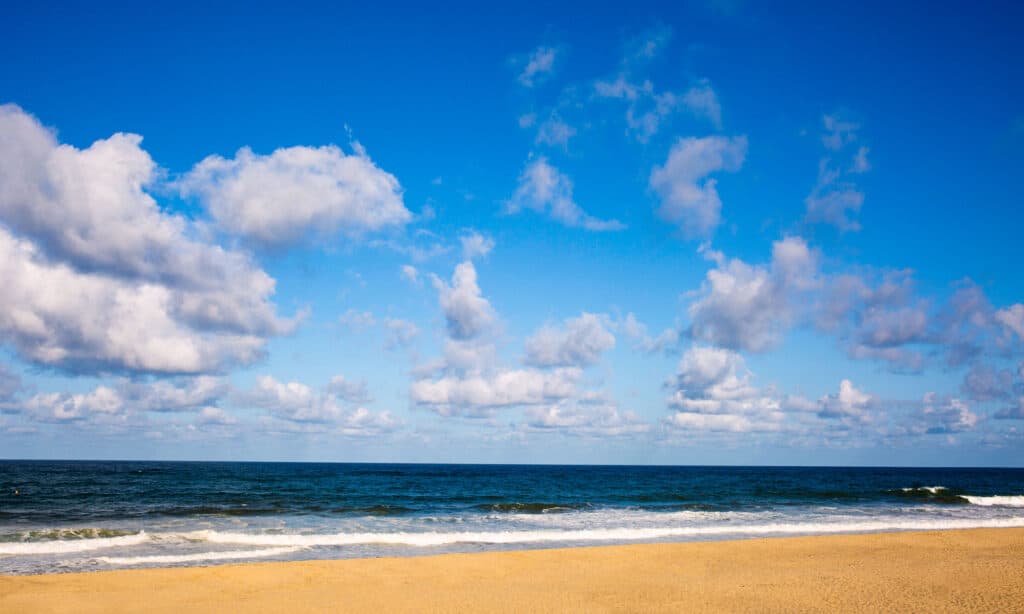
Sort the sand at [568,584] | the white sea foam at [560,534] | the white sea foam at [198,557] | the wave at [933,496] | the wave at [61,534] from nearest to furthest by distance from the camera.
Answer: the sand at [568,584] → the white sea foam at [198,557] → the wave at [61,534] → the white sea foam at [560,534] → the wave at [933,496]

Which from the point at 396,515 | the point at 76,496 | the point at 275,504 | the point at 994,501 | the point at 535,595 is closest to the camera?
the point at 535,595

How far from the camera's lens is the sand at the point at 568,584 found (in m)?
11.5

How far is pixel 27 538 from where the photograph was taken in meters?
20.6

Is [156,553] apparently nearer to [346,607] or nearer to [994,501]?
[346,607]

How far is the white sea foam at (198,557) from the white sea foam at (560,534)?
152 centimetres

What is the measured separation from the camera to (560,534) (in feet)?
78.0

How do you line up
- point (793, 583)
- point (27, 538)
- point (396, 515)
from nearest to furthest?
point (793, 583) < point (27, 538) < point (396, 515)

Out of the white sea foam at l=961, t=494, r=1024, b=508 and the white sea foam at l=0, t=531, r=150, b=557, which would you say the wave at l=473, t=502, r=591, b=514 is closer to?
the white sea foam at l=0, t=531, r=150, b=557

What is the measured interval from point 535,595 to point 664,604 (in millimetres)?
2444

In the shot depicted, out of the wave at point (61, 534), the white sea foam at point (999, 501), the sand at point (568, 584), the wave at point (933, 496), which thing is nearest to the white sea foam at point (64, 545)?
the wave at point (61, 534)

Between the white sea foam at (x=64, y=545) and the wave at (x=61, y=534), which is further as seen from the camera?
the wave at (x=61, y=534)

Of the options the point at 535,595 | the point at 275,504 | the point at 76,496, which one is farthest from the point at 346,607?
the point at 76,496

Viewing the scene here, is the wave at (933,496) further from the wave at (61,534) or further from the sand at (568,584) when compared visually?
the wave at (61,534)

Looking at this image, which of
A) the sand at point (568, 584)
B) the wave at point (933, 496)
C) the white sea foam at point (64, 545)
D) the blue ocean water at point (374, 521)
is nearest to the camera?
the sand at point (568, 584)
